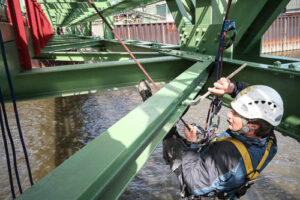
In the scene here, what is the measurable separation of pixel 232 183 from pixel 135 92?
28.6 feet

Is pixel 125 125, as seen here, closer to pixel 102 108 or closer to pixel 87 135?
pixel 87 135

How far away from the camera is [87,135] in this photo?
21.6 ft

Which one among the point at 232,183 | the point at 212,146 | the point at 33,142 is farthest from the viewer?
the point at 33,142

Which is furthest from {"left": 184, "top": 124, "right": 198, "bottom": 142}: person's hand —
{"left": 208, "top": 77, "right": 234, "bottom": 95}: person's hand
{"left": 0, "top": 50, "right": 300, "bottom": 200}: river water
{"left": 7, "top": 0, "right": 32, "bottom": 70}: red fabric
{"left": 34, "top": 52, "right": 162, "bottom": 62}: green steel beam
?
{"left": 0, "top": 50, "right": 300, "bottom": 200}: river water

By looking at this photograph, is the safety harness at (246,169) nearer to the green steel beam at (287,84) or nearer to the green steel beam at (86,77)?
the green steel beam at (287,84)

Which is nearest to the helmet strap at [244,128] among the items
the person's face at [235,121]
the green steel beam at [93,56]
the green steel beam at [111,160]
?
the person's face at [235,121]

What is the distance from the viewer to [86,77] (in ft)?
9.50

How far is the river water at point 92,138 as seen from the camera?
4.48 meters

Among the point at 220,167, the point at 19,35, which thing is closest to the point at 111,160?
the point at 220,167

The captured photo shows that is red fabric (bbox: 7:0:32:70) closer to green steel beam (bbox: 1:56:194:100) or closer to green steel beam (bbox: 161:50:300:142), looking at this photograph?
green steel beam (bbox: 1:56:194:100)

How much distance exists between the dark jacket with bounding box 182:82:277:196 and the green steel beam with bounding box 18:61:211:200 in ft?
1.49

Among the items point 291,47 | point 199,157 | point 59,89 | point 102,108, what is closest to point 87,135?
point 102,108

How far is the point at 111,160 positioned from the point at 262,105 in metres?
1.37

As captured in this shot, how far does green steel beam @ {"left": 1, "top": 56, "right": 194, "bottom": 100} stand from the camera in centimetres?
275
